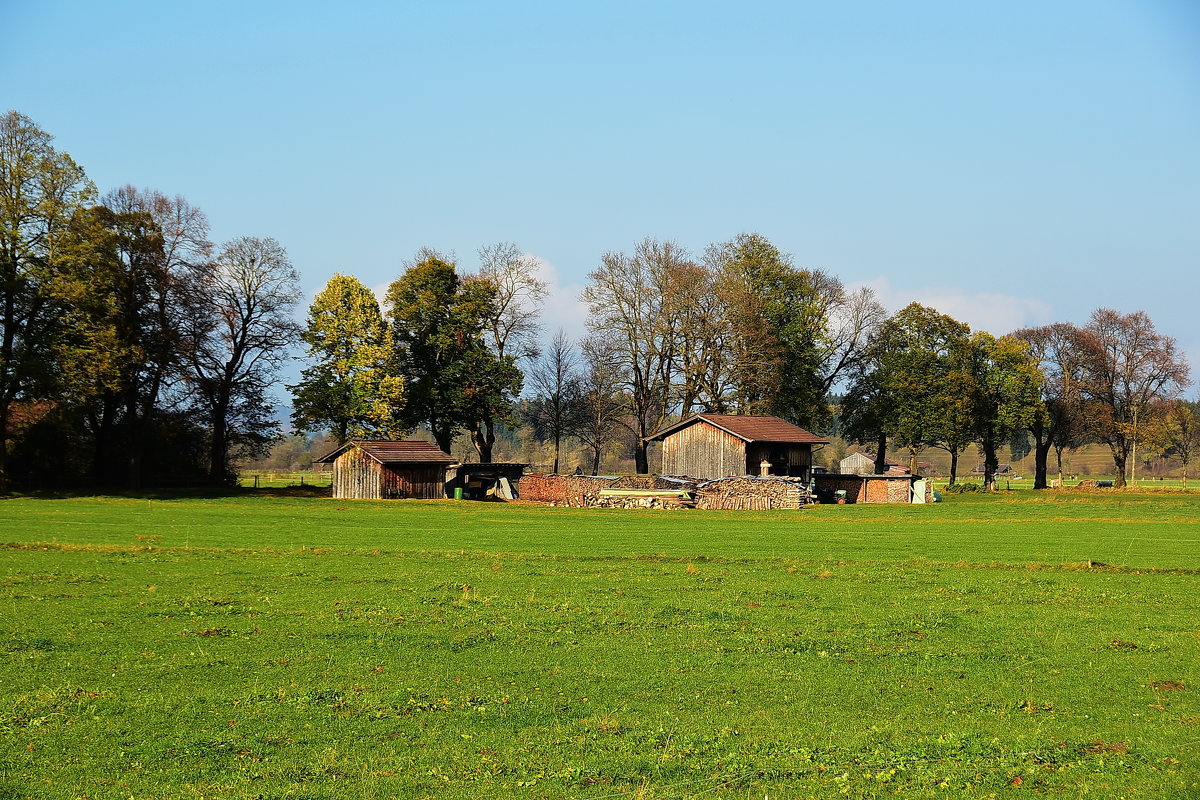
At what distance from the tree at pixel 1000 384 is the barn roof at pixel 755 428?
21.8 metres

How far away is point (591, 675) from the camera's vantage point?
46.0 feet

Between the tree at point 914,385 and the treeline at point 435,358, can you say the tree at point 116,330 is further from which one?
the tree at point 914,385

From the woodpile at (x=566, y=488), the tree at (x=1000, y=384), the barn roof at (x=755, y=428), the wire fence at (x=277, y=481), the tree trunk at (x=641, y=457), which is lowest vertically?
the wire fence at (x=277, y=481)

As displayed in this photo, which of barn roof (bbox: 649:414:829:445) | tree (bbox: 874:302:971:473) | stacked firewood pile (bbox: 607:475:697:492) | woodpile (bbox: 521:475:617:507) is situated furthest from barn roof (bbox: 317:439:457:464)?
tree (bbox: 874:302:971:473)

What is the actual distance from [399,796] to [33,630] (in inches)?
405

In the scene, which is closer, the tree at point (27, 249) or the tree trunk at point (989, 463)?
the tree at point (27, 249)

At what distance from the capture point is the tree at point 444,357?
255ft

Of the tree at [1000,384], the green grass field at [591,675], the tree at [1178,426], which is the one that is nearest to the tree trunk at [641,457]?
the tree at [1000,384]

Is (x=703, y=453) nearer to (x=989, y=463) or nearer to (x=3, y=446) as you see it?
(x=989, y=463)

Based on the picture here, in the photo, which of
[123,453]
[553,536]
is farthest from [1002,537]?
[123,453]

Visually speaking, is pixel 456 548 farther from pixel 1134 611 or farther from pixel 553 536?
pixel 1134 611

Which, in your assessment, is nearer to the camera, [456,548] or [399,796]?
[399,796]

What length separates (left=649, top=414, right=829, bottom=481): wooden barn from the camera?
69688 mm

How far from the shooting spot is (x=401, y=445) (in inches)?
2734
